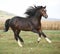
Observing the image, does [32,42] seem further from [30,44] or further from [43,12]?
[43,12]

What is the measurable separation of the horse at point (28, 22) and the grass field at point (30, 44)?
58 millimetres

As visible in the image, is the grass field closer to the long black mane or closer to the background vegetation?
the background vegetation

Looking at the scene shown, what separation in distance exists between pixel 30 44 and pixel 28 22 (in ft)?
0.95

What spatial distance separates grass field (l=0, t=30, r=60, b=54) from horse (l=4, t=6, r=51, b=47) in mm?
58

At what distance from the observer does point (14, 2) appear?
2379 millimetres

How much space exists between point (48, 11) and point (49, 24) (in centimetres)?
18

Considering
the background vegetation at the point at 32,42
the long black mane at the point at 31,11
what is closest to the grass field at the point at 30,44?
the background vegetation at the point at 32,42

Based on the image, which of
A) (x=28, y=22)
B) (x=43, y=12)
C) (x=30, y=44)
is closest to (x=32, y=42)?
(x=30, y=44)

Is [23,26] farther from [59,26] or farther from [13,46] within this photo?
[59,26]

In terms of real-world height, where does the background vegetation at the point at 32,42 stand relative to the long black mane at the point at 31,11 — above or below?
below

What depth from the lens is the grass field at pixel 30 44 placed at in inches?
80.7

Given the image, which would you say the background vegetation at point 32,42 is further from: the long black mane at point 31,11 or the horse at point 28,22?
the long black mane at point 31,11

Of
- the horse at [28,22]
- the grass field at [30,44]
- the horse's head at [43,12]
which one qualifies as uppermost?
the horse's head at [43,12]

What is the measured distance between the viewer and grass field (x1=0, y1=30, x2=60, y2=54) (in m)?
2.05
